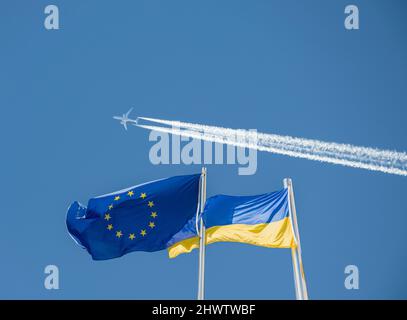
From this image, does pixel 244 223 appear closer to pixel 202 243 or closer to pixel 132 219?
pixel 202 243

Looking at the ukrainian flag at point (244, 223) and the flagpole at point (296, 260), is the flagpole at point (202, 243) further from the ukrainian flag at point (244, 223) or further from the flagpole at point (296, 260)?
the flagpole at point (296, 260)

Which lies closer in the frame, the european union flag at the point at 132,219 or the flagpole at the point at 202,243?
the flagpole at the point at 202,243

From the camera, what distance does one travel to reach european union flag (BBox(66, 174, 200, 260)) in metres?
43.0

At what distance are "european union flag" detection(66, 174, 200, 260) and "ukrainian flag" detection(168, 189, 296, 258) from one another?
900 millimetres

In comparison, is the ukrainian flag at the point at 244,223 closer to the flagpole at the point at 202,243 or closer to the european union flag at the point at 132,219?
the flagpole at the point at 202,243

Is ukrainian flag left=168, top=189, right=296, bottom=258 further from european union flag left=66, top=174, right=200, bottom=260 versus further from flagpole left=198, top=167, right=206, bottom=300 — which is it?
european union flag left=66, top=174, right=200, bottom=260

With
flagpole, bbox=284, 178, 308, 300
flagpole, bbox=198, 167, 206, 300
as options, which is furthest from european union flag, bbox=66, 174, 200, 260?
flagpole, bbox=284, 178, 308, 300

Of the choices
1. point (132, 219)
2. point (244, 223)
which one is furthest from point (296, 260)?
point (132, 219)

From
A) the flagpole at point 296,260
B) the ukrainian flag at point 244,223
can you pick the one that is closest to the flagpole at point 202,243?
the ukrainian flag at point 244,223

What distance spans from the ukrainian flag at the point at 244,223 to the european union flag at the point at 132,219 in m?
0.90

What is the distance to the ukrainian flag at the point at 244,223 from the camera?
132 ft

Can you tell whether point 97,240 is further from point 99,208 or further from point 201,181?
point 201,181
